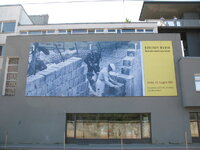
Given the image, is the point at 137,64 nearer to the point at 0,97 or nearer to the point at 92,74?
the point at 92,74

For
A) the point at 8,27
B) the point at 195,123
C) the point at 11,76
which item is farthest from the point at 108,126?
the point at 8,27

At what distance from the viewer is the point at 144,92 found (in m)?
19.4

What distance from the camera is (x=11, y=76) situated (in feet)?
70.9

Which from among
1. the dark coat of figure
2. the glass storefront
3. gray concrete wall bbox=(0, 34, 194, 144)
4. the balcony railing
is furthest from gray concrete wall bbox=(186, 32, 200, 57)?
the dark coat of figure

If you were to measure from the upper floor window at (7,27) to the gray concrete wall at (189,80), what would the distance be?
66.9 feet

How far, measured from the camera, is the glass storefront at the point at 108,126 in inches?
754

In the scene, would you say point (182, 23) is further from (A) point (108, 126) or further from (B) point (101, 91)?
(A) point (108, 126)

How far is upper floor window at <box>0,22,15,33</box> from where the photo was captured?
82.2 feet

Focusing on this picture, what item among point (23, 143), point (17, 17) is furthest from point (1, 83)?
point (17, 17)

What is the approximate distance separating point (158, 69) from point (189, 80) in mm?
3067

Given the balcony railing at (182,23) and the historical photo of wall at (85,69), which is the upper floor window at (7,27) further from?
the balcony railing at (182,23)

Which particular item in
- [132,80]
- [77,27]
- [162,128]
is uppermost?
[77,27]

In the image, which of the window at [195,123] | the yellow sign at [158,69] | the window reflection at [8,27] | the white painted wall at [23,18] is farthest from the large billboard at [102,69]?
the white painted wall at [23,18]

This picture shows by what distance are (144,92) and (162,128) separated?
3.73 m
